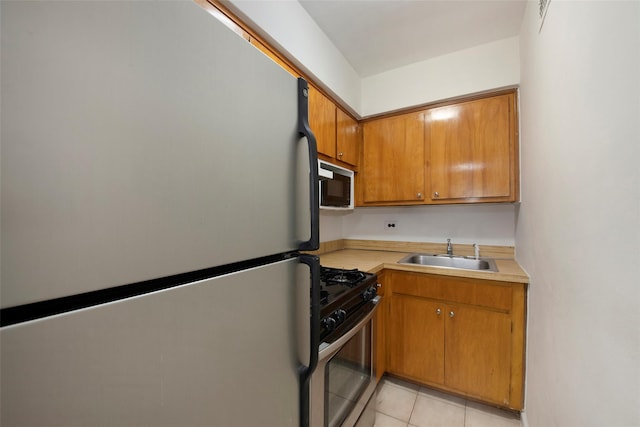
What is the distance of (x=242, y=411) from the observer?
1.83 feet

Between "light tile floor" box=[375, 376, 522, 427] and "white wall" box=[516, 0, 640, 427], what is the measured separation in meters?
0.50

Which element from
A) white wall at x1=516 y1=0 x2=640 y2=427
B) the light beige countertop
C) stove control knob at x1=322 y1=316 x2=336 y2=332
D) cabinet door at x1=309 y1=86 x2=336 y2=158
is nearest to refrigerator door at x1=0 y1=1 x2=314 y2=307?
stove control knob at x1=322 y1=316 x2=336 y2=332

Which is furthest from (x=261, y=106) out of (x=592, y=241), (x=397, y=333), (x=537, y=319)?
(x=397, y=333)

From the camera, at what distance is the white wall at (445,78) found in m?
1.86

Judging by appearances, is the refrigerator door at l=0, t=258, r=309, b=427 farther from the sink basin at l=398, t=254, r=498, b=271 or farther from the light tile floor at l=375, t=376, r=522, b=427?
the sink basin at l=398, t=254, r=498, b=271

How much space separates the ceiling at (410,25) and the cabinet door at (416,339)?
1.93 metres

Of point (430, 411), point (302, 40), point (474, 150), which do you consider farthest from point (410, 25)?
point (430, 411)

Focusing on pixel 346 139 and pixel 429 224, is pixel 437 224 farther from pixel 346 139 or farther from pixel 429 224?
pixel 346 139

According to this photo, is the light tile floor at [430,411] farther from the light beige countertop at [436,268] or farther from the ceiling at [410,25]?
the ceiling at [410,25]

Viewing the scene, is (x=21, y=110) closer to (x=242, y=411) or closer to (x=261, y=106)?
(x=261, y=106)

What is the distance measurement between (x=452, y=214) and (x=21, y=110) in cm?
257

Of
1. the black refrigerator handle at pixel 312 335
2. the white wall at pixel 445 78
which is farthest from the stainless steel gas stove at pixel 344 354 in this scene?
the white wall at pixel 445 78

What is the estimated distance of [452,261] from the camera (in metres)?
2.19

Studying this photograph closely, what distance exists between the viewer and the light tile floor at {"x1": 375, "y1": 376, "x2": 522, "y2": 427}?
62.2 inches
